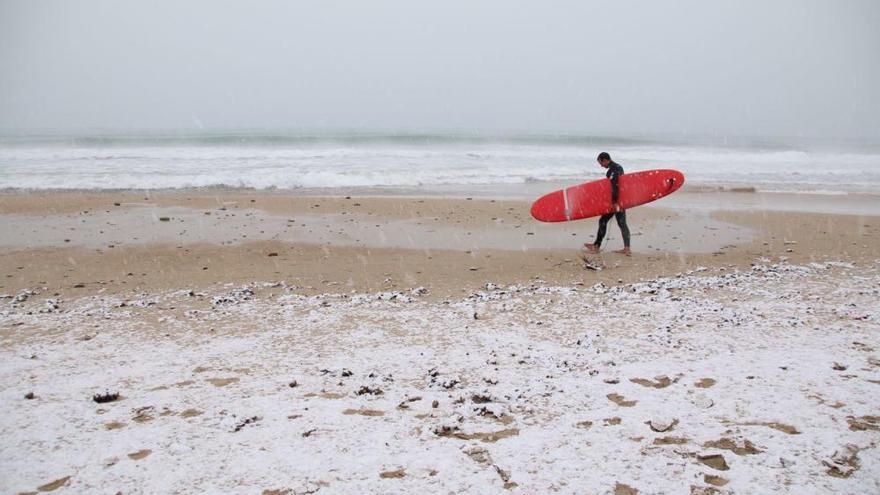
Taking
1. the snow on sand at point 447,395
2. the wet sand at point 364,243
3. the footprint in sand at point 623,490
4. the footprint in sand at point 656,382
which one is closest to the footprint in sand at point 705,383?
the snow on sand at point 447,395

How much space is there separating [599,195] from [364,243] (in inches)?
194

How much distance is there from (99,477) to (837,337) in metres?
6.46

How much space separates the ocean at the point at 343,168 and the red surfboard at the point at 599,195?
9.70 metres

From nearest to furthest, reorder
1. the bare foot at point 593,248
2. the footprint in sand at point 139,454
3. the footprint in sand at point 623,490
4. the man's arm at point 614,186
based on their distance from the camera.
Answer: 1. the footprint in sand at point 623,490
2. the footprint in sand at point 139,454
3. the man's arm at point 614,186
4. the bare foot at point 593,248

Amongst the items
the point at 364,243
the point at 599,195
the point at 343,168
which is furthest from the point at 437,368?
the point at 343,168

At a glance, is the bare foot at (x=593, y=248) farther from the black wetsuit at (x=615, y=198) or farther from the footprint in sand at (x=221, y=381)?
the footprint in sand at (x=221, y=381)

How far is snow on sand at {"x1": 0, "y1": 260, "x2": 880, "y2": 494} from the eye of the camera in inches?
122

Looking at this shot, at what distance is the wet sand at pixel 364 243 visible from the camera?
8133 millimetres

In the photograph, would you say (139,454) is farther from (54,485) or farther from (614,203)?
(614,203)

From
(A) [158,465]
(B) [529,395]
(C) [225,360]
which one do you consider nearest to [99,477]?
(A) [158,465]

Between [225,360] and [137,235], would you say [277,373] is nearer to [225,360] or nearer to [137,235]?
[225,360]

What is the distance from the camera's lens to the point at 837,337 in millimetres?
5188

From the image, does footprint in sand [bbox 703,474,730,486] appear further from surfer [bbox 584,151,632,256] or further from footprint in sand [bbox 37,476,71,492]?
surfer [bbox 584,151,632,256]

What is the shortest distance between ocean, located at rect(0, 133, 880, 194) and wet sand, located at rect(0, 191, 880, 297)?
6.34 meters
